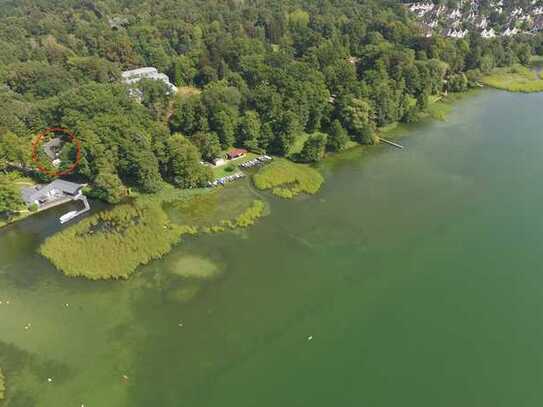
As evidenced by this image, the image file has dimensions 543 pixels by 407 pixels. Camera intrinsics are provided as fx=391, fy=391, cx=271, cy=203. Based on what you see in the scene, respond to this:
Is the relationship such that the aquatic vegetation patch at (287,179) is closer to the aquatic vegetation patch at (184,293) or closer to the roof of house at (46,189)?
the aquatic vegetation patch at (184,293)

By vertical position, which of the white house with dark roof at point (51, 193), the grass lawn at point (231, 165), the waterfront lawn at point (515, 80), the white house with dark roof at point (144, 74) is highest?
the waterfront lawn at point (515, 80)

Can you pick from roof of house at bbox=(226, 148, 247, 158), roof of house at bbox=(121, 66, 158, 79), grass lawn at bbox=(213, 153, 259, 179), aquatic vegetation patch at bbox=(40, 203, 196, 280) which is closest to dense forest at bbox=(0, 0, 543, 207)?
roof of house at bbox=(226, 148, 247, 158)

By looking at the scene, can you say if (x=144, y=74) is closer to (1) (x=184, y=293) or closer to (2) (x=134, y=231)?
(2) (x=134, y=231)

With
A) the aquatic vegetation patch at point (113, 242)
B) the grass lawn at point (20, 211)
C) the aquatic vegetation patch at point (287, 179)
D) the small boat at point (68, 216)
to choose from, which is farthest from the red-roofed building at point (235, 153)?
the grass lawn at point (20, 211)

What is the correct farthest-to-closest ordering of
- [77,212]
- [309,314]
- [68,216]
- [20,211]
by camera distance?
[77,212] < [20,211] < [68,216] < [309,314]

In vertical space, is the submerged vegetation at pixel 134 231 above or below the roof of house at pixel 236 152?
below

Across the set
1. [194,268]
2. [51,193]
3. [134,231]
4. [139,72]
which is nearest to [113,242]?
[134,231]

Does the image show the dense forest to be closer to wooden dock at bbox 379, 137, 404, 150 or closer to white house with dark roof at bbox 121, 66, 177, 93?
white house with dark roof at bbox 121, 66, 177, 93

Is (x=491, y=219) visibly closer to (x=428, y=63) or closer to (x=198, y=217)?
(x=198, y=217)
